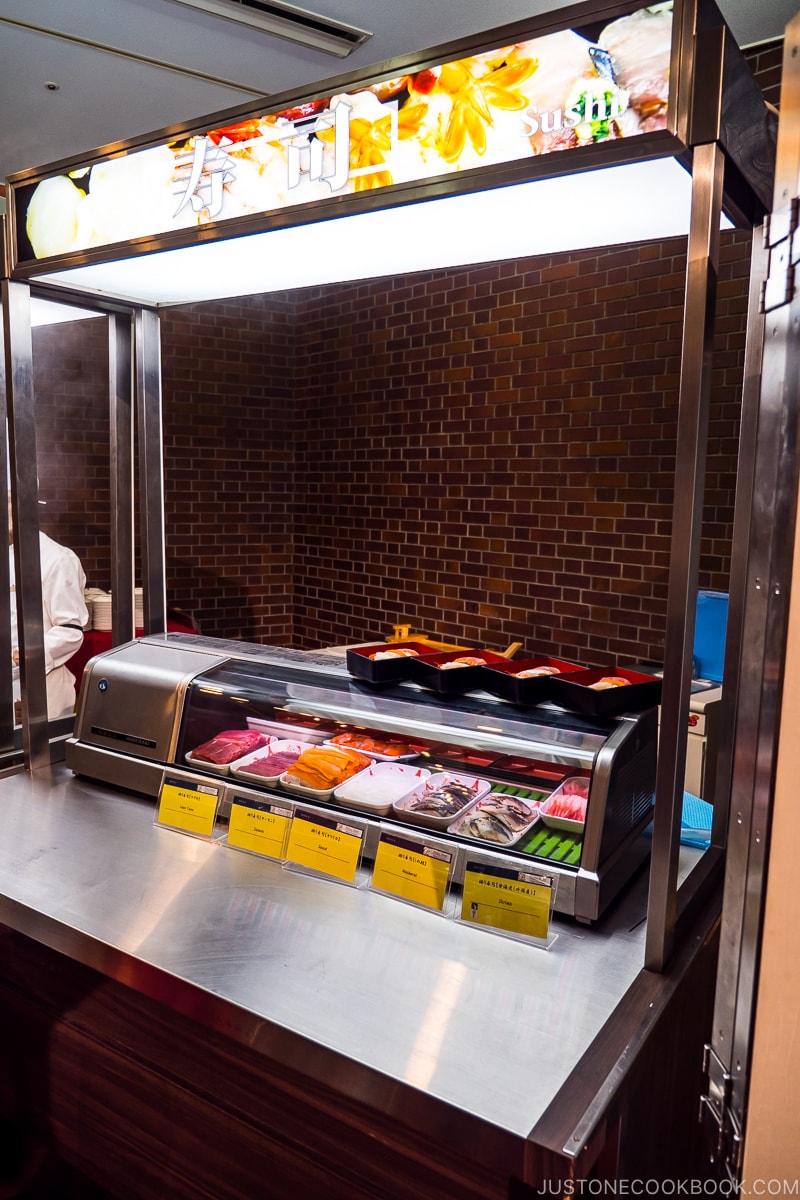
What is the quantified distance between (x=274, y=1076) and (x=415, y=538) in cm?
448

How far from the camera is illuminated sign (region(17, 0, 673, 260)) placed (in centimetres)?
105

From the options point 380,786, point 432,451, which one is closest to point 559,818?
point 380,786

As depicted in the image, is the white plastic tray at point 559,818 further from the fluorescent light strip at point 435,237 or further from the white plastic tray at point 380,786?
the fluorescent light strip at point 435,237

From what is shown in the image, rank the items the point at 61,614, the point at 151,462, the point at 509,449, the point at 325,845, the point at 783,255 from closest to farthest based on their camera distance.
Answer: the point at 783,255
the point at 325,845
the point at 151,462
the point at 61,614
the point at 509,449

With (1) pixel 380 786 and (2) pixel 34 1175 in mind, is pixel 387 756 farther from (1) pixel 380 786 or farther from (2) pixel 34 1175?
(2) pixel 34 1175

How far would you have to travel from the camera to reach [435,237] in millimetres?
1486

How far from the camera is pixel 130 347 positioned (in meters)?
2.18

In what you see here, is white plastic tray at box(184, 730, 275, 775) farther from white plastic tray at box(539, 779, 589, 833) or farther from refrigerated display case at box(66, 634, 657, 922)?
white plastic tray at box(539, 779, 589, 833)

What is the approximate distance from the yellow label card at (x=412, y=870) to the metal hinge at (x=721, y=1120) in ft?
1.65

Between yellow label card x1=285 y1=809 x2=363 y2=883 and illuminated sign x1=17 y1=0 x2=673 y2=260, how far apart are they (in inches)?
41.1

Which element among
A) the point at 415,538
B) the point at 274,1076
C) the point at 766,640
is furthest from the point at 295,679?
the point at 415,538

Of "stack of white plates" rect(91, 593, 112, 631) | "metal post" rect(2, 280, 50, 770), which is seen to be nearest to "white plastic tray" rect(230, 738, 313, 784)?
"metal post" rect(2, 280, 50, 770)

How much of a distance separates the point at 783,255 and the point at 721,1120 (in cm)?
88

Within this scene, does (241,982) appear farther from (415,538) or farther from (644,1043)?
(415,538)
